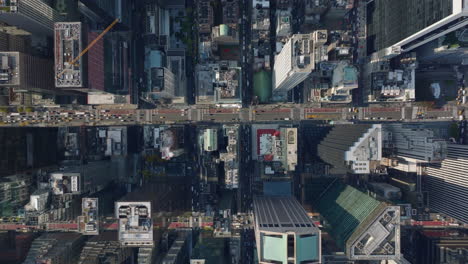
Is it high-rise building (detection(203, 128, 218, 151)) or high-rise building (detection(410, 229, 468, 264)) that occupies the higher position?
high-rise building (detection(203, 128, 218, 151))

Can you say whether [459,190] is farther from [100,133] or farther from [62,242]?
[62,242]

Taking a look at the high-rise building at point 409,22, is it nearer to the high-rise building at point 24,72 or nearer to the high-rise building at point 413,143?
the high-rise building at point 413,143

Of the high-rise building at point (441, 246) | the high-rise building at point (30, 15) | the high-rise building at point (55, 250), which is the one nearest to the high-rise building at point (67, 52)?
the high-rise building at point (30, 15)

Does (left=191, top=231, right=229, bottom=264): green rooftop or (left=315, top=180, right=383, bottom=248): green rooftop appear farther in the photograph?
(left=191, top=231, right=229, bottom=264): green rooftop

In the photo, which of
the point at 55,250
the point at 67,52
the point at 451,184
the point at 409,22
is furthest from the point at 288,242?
the point at 55,250

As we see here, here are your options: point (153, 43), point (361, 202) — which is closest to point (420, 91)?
point (361, 202)

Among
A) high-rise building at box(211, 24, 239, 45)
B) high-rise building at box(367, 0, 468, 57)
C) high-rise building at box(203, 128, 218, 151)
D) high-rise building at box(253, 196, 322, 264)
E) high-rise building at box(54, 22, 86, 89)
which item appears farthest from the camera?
high-rise building at box(211, 24, 239, 45)

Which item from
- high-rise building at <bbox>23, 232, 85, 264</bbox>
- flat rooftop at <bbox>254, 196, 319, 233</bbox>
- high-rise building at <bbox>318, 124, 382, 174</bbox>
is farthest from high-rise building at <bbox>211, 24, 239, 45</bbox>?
high-rise building at <bbox>23, 232, 85, 264</bbox>

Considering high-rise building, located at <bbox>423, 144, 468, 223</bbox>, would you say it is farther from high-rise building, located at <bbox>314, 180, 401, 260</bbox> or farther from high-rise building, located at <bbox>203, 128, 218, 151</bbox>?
high-rise building, located at <bbox>203, 128, 218, 151</bbox>
